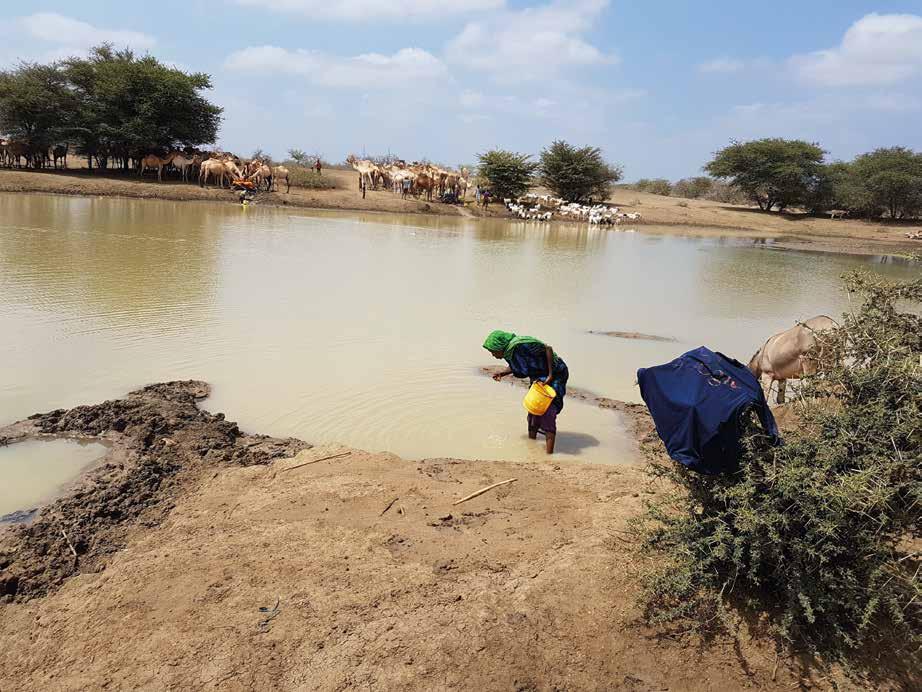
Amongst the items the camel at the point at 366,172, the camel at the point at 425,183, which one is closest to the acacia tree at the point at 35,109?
the camel at the point at 366,172

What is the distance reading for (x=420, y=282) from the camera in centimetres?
1326

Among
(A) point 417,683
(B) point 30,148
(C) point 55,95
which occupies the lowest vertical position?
(A) point 417,683

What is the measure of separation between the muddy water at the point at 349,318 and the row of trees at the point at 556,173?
18.5 metres

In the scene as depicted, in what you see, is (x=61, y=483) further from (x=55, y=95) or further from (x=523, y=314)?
(x=55, y=95)

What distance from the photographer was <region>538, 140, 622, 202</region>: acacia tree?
4103 centimetres

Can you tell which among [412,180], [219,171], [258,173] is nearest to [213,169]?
[219,171]

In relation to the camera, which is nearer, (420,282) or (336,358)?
(336,358)

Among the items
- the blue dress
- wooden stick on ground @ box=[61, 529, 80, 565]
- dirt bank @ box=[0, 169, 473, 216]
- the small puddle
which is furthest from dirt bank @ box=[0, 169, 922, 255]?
wooden stick on ground @ box=[61, 529, 80, 565]

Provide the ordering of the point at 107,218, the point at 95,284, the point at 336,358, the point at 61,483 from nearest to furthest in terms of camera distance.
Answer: the point at 61,483, the point at 336,358, the point at 95,284, the point at 107,218

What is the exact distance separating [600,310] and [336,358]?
5.92m

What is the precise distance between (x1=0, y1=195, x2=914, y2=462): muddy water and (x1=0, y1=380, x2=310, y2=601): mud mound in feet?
1.45

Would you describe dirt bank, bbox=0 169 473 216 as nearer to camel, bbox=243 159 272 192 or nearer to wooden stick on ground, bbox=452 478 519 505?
camel, bbox=243 159 272 192

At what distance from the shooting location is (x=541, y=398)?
529cm

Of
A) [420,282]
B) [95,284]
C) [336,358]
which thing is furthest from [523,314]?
[95,284]
